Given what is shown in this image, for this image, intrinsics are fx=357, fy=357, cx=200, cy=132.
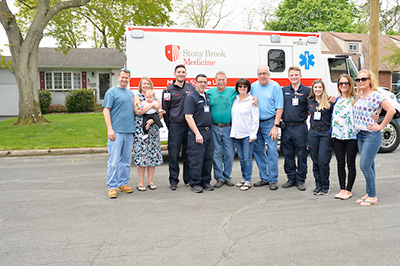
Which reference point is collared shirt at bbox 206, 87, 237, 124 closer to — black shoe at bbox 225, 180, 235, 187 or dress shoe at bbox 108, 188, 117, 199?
black shoe at bbox 225, 180, 235, 187

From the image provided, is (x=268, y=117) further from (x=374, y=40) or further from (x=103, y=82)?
(x=103, y=82)

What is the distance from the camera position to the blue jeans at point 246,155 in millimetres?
5781

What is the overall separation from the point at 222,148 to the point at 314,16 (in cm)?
3130

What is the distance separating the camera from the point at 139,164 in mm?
5664

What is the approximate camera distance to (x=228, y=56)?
8172 mm

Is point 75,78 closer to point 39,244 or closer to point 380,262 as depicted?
point 39,244

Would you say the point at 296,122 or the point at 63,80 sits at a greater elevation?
the point at 63,80

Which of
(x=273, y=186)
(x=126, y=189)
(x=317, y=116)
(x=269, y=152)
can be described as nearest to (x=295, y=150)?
(x=269, y=152)

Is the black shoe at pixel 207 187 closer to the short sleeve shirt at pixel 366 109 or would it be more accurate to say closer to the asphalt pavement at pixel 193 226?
the asphalt pavement at pixel 193 226

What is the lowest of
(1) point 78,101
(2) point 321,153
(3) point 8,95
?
(2) point 321,153

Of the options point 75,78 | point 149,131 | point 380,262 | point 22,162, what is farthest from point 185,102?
point 75,78

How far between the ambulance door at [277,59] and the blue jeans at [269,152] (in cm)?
304

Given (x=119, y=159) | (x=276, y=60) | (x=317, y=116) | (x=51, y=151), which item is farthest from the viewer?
(x=51, y=151)

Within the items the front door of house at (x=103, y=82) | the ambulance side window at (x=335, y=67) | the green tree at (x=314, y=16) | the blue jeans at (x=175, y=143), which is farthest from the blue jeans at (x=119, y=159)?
the green tree at (x=314, y=16)
